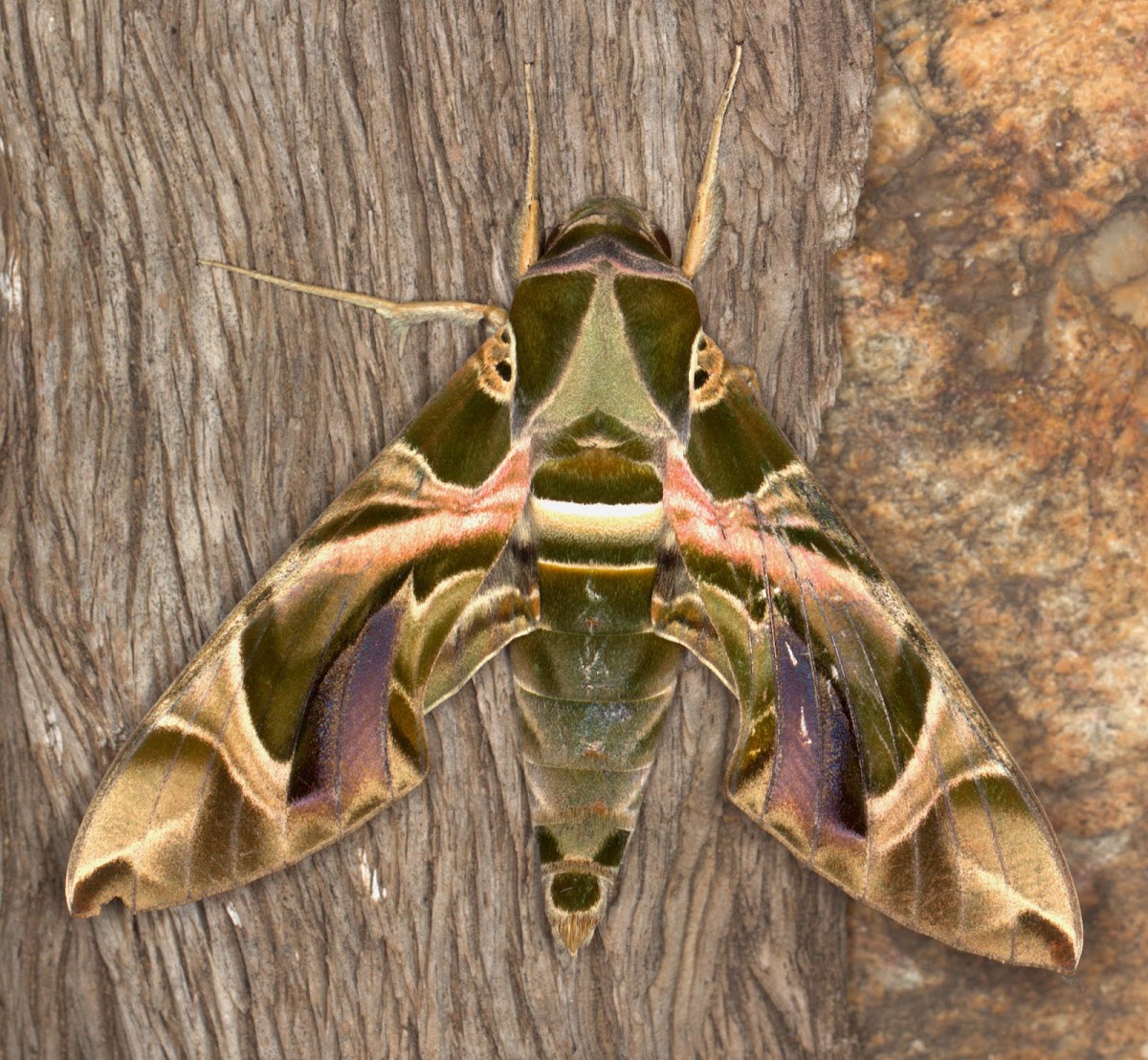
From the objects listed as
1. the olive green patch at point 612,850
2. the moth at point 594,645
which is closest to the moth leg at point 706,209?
the moth at point 594,645

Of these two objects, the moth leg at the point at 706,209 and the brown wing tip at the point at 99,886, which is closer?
the brown wing tip at the point at 99,886

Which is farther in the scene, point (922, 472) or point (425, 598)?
point (922, 472)

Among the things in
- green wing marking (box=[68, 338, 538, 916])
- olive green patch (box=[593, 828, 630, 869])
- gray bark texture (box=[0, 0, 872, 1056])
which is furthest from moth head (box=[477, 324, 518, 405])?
olive green patch (box=[593, 828, 630, 869])

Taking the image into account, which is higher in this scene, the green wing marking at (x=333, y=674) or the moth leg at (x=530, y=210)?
the moth leg at (x=530, y=210)

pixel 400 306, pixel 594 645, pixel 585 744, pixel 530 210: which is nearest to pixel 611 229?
pixel 530 210

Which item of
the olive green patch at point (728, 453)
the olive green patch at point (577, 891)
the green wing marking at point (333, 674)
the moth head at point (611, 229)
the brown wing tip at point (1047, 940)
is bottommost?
the brown wing tip at point (1047, 940)

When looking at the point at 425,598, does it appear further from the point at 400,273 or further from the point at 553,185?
the point at 553,185

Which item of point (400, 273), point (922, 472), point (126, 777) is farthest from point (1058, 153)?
point (126, 777)

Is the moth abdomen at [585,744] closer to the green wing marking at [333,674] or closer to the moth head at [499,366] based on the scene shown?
the green wing marking at [333,674]
